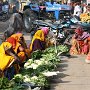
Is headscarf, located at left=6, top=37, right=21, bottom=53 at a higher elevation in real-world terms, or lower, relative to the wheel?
higher

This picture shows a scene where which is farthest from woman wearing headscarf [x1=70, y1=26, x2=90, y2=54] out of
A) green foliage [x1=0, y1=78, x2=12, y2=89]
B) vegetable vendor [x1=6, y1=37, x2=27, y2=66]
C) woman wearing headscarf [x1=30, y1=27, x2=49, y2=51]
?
green foliage [x1=0, y1=78, x2=12, y2=89]

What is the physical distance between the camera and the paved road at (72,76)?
9328mm

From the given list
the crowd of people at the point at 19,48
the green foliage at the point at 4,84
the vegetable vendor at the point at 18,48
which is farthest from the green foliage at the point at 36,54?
the green foliage at the point at 4,84

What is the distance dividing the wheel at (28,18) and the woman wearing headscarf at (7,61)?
13.3 m

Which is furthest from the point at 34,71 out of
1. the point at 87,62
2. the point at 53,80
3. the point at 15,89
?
the point at 87,62

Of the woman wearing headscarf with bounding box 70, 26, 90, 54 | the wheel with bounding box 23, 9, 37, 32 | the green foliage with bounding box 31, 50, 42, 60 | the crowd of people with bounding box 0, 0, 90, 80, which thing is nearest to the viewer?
the crowd of people with bounding box 0, 0, 90, 80

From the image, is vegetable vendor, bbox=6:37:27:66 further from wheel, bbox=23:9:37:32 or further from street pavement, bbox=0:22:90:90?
wheel, bbox=23:9:37:32

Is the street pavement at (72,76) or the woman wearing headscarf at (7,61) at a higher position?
the woman wearing headscarf at (7,61)

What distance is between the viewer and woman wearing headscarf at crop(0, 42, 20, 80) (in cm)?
941

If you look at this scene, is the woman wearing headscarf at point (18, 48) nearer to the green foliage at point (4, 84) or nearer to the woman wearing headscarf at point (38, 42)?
the woman wearing headscarf at point (38, 42)

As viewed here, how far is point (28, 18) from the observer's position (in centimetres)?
2448

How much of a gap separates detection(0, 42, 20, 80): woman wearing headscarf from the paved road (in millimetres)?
953

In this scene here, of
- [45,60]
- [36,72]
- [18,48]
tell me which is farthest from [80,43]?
[36,72]

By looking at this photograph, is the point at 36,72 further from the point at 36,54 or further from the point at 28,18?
the point at 28,18
